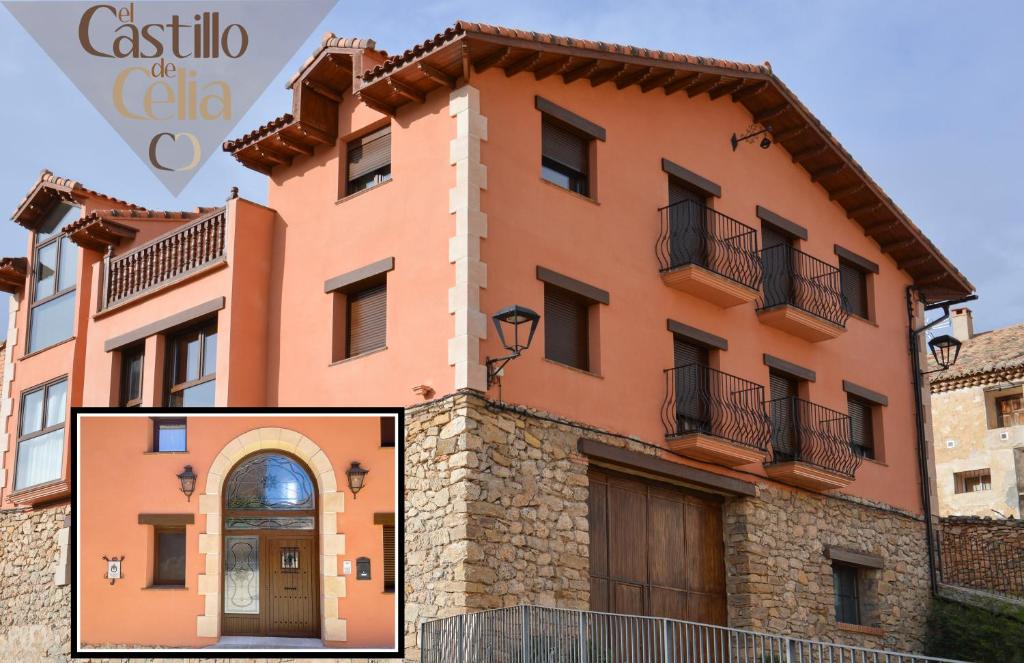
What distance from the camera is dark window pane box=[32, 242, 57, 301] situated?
23.1 meters

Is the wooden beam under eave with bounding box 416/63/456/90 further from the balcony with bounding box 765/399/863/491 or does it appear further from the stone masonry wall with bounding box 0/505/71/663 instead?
the stone masonry wall with bounding box 0/505/71/663

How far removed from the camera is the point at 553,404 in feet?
54.7

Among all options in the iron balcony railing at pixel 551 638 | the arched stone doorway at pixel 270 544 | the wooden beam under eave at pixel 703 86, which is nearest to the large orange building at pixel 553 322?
the wooden beam under eave at pixel 703 86

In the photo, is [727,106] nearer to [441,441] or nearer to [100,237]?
[441,441]

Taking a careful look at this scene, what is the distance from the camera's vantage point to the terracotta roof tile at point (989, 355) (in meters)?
35.7

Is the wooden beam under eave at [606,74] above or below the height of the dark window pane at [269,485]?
above

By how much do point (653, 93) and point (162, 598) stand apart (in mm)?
14829

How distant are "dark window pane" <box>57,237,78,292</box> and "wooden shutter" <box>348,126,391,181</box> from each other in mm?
6565

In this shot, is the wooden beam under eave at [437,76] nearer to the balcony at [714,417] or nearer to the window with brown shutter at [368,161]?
the window with brown shutter at [368,161]

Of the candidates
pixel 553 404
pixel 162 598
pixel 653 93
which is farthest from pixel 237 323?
pixel 162 598

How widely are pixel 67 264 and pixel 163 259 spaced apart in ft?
11.4

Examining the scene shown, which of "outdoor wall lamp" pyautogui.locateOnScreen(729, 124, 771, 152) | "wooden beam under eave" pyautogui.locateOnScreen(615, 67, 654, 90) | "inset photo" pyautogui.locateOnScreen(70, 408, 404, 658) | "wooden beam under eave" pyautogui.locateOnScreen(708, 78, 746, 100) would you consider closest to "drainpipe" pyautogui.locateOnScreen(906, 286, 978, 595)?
"outdoor wall lamp" pyautogui.locateOnScreen(729, 124, 771, 152)

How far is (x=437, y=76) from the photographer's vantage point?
1691 cm

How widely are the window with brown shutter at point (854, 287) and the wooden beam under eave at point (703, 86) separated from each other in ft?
16.4
